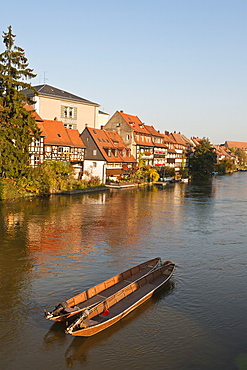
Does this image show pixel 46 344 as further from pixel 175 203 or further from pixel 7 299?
pixel 175 203

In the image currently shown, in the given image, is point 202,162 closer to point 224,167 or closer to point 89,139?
point 224,167

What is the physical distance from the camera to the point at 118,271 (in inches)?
716

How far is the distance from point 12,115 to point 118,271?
27355 millimetres

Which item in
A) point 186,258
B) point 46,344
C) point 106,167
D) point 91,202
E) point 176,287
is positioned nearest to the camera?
point 46,344

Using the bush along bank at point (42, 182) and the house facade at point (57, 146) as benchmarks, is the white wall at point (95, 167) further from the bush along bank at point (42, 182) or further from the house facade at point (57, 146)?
the bush along bank at point (42, 182)

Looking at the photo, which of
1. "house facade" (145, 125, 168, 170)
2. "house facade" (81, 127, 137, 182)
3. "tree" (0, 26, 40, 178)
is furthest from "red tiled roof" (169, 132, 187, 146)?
"tree" (0, 26, 40, 178)

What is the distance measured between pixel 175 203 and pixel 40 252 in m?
25.8

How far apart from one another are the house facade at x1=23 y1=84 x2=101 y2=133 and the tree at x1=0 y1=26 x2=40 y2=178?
631 inches

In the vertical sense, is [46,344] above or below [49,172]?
below

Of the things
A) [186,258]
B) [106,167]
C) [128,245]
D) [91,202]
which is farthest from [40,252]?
[106,167]

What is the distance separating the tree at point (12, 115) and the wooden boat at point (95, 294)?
2593 centimetres

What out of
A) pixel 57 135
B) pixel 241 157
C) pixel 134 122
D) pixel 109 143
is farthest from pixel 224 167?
pixel 57 135

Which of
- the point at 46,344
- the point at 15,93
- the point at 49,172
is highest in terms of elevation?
the point at 15,93

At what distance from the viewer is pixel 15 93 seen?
38406mm
